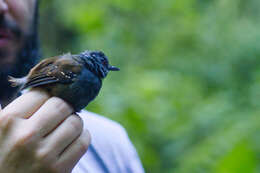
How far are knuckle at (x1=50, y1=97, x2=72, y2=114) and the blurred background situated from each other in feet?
8.80

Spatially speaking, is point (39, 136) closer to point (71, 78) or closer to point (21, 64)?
point (71, 78)

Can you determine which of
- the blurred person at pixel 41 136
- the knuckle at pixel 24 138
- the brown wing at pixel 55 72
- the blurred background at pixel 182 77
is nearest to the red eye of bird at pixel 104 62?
the brown wing at pixel 55 72

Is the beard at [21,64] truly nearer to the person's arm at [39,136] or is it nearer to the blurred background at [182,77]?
the person's arm at [39,136]

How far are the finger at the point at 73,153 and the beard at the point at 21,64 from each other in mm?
620

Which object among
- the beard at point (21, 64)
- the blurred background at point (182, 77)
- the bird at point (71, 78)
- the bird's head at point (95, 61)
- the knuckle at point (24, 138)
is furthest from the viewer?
the blurred background at point (182, 77)

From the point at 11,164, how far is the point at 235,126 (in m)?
3.15

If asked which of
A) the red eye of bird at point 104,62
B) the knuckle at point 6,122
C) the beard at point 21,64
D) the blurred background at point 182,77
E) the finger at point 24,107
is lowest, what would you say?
the blurred background at point 182,77

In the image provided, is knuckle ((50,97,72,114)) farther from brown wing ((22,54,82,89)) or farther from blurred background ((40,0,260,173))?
blurred background ((40,0,260,173))

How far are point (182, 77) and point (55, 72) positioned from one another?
4.11 meters

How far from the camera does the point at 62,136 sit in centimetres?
117

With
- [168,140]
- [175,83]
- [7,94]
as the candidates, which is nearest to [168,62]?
[175,83]

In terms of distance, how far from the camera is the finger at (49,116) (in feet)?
3.76

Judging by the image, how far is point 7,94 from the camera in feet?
6.00

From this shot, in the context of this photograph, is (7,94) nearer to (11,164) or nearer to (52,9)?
(11,164)
